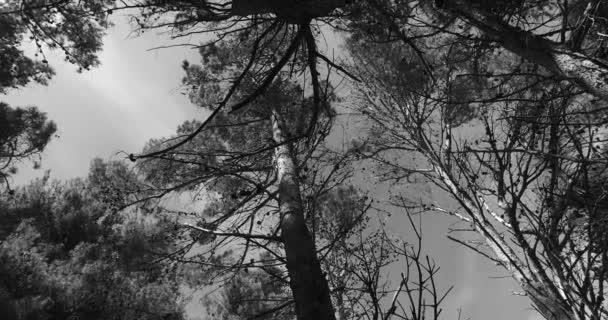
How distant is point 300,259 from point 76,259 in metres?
7.77

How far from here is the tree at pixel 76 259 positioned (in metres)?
6.59

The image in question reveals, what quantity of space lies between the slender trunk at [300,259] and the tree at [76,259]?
3162mm

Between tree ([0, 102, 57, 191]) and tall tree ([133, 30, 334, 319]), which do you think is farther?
tree ([0, 102, 57, 191])

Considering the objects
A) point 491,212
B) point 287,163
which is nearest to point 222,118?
point 287,163

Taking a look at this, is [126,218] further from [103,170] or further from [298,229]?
[298,229]

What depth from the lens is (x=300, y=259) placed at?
2.87 meters

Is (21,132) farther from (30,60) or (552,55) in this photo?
(552,55)

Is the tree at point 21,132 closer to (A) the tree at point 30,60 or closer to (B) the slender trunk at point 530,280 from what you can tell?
(A) the tree at point 30,60

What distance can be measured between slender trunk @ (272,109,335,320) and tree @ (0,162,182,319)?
316 cm

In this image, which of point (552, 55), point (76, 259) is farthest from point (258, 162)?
point (76, 259)

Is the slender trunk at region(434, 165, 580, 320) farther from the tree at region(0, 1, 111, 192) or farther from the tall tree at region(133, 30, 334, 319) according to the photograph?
the tree at region(0, 1, 111, 192)

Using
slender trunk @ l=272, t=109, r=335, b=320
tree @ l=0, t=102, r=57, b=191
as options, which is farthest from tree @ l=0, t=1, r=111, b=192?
slender trunk @ l=272, t=109, r=335, b=320

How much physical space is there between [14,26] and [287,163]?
5618mm

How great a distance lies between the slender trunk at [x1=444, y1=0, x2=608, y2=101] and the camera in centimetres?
214
